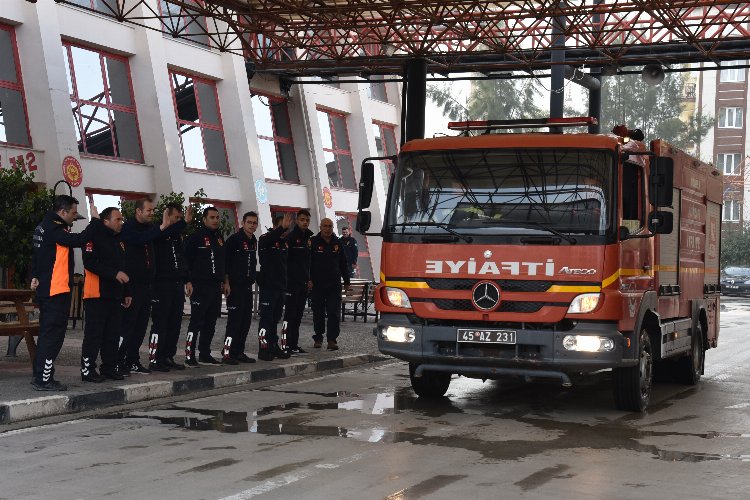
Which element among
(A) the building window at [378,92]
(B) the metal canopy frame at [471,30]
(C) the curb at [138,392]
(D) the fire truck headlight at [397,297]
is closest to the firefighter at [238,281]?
(C) the curb at [138,392]

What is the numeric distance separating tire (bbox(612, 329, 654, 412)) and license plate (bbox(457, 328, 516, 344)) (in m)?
1.38

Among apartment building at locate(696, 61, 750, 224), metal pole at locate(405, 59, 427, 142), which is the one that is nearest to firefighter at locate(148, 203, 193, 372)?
metal pole at locate(405, 59, 427, 142)

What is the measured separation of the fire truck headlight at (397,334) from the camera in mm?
10586

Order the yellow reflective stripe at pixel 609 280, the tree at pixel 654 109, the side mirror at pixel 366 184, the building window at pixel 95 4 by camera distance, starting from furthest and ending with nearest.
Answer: the tree at pixel 654 109
the building window at pixel 95 4
the side mirror at pixel 366 184
the yellow reflective stripe at pixel 609 280

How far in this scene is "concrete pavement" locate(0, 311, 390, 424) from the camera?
10148 mm

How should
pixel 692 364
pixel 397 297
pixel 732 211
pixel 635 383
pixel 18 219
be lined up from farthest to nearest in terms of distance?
pixel 732 211 → pixel 18 219 → pixel 692 364 → pixel 635 383 → pixel 397 297

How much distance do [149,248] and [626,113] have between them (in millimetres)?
65264

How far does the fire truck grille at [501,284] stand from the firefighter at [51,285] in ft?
11.4

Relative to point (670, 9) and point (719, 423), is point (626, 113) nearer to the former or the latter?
point (670, 9)

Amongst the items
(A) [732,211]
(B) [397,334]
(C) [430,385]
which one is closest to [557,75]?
(C) [430,385]

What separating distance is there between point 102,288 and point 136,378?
1.20m

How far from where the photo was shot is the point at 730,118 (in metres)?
78.2

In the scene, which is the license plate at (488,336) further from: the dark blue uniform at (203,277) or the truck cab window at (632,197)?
the dark blue uniform at (203,277)

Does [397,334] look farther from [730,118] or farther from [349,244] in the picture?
[730,118]
